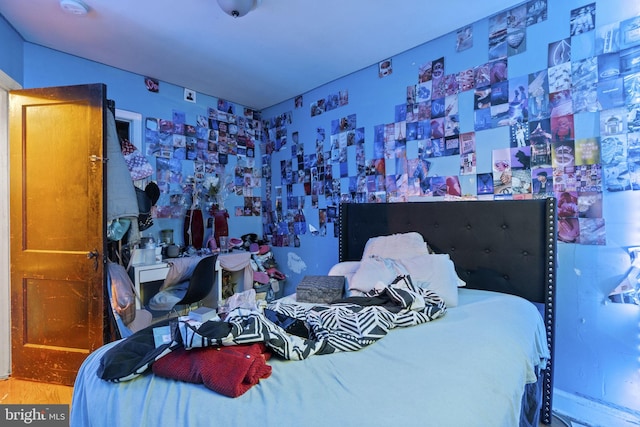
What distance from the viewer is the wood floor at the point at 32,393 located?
1982 mm

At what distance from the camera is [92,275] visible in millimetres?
2125

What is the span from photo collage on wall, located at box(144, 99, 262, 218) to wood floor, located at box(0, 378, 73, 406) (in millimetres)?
1530

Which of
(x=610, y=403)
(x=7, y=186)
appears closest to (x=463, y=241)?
(x=610, y=403)

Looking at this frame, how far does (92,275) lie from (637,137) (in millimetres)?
3363

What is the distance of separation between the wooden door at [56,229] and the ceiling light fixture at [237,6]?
3.36 feet

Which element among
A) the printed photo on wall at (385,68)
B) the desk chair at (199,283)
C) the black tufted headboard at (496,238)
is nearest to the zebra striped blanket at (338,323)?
the black tufted headboard at (496,238)

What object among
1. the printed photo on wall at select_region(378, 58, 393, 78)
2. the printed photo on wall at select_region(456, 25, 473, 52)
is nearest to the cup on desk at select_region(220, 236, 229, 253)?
the printed photo on wall at select_region(378, 58, 393, 78)

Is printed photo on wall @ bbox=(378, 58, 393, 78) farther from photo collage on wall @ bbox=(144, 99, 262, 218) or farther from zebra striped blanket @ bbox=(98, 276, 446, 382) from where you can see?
zebra striped blanket @ bbox=(98, 276, 446, 382)

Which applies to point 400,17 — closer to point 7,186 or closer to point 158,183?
point 158,183

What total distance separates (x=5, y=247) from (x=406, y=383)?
2.90m

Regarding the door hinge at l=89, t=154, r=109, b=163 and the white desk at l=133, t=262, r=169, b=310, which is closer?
the door hinge at l=89, t=154, r=109, b=163

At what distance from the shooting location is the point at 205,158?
337 cm

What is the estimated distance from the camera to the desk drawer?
97.7 inches

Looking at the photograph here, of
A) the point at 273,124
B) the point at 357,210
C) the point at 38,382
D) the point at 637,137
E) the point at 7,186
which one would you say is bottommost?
the point at 38,382
